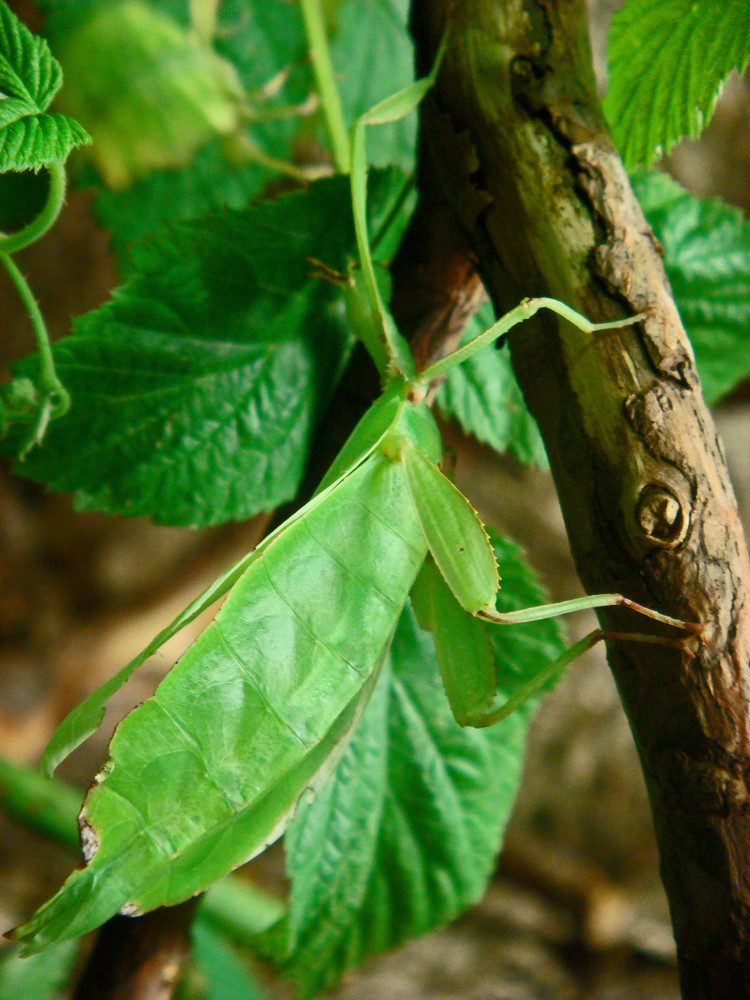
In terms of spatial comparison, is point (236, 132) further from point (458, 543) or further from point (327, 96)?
point (458, 543)

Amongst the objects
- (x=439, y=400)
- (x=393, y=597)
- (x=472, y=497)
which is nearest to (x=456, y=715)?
(x=393, y=597)

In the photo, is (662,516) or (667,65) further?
(667,65)

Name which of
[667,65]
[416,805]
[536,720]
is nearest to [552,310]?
[667,65]

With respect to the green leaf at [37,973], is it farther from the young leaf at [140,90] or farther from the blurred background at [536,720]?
the young leaf at [140,90]

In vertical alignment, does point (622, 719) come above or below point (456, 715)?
below

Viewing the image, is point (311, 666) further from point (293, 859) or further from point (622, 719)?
point (622, 719)

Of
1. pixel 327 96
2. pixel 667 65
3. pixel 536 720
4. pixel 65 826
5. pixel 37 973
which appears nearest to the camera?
pixel 667 65
